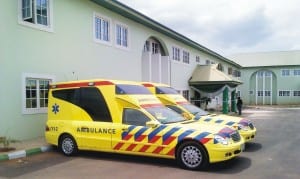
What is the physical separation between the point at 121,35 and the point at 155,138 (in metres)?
10.5

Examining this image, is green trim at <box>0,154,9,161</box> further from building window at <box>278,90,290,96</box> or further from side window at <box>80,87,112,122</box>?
building window at <box>278,90,290,96</box>

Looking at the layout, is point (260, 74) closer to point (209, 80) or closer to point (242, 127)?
point (209, 80)

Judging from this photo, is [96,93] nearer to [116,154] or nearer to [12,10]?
[116,154]

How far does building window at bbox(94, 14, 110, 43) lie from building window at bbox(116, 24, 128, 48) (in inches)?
38.9

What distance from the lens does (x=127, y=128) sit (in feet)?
29.0

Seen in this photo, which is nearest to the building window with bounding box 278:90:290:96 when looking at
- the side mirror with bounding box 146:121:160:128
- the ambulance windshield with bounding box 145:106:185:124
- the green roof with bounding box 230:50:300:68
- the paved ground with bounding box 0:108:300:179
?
the green roof with bounding box 230:50:300:68

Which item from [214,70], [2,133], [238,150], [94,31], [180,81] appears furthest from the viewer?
[214,70]

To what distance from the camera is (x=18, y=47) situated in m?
11.5

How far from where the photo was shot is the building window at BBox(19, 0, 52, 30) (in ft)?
38.5

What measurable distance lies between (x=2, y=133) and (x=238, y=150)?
744 centimetres

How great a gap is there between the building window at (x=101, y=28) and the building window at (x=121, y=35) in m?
0.99

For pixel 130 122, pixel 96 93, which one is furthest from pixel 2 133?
pixel 130 122

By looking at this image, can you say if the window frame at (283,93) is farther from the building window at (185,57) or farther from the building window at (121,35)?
the building window at (121,35)

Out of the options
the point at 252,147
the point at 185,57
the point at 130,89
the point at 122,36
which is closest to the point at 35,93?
the point at 130,89
